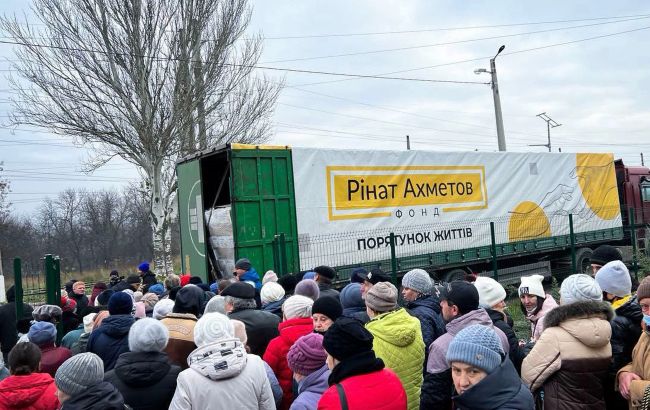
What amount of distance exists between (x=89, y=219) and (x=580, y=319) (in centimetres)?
4325

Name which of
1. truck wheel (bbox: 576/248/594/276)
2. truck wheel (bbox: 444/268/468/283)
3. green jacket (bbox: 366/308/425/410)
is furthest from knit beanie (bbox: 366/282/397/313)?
truck wheel (bbox: 576/248/594/276)

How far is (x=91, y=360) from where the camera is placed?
8.70 ft

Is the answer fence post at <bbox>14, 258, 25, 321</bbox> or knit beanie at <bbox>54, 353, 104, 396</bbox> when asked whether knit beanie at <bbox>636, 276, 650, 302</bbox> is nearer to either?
knit beanie at <bbox>54, 353, 104, 396</bbox>

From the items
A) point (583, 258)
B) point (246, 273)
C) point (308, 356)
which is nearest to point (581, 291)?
point (308, 356)

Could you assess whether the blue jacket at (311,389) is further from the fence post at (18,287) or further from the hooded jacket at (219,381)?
the fence post at (18,287)

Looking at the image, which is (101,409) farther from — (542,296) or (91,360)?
(542,296)

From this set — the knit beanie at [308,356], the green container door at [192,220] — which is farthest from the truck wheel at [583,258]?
the knit beanie at [308,356]

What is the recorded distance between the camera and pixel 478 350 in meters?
2.25

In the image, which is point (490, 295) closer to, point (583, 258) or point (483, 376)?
point (483, 376)

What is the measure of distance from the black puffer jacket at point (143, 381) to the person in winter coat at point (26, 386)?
506mm

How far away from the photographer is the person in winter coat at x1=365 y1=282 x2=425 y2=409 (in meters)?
3.21

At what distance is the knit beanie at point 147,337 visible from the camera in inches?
119

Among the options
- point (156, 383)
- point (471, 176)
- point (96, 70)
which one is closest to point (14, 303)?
point (156, 383)

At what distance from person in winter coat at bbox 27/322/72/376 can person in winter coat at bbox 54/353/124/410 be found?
1586 mm
